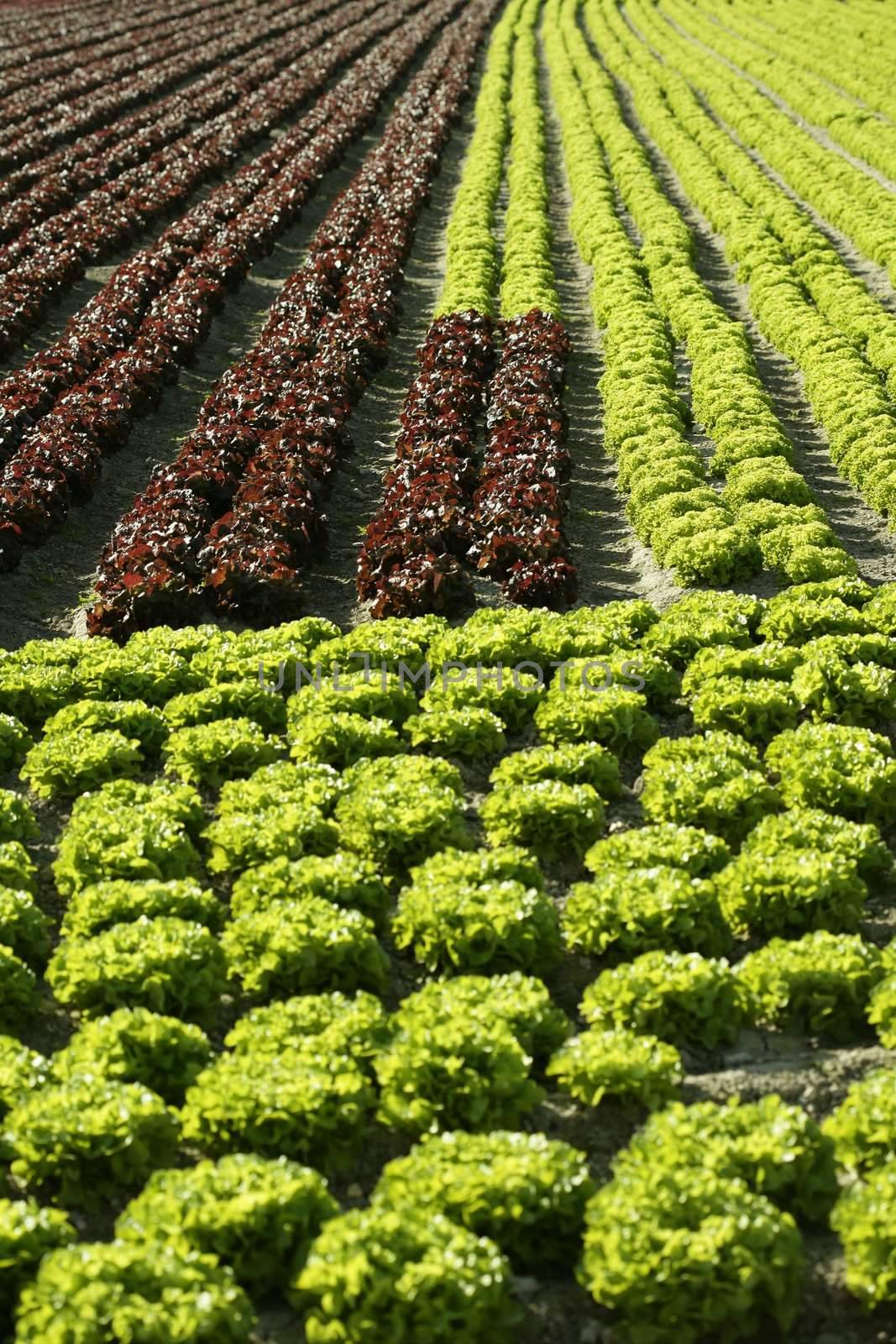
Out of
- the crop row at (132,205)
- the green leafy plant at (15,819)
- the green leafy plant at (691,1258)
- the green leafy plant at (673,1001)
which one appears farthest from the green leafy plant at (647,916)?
the crop row at (132,205)

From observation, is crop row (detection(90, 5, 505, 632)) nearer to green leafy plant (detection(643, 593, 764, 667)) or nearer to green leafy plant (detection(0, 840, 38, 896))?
green leafy plant (detection(643, 593, 764, 667))

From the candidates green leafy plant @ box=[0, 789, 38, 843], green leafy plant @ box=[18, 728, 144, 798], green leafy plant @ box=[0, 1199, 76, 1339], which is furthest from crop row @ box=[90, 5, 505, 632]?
green leafy plant @ box=[0, 1199, 76, 1339]

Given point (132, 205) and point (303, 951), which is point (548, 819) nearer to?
point (303, 951)

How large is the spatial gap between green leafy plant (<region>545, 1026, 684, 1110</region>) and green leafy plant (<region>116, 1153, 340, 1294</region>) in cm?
181

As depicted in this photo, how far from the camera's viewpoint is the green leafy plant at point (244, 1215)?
739 centimetres

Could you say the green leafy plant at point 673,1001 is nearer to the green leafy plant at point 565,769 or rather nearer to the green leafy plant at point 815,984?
the green leafy plant at point 815,984

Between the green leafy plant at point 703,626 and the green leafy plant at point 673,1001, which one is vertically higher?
the green leafy plant at point 703,626

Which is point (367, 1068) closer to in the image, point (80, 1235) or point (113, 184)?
point (80, 1235)

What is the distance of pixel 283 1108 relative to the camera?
26.6 ft

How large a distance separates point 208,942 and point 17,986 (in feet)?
4.53

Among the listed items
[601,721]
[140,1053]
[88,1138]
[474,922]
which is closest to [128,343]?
[601,721]

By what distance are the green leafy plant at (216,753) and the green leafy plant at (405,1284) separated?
5783 mm

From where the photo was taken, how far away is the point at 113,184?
1468 inches

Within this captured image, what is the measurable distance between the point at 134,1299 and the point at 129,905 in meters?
3.67
